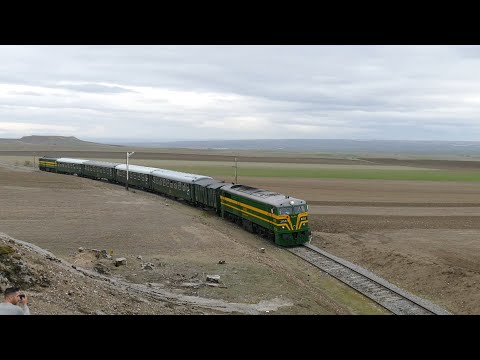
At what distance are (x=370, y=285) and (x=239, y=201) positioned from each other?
623 inches

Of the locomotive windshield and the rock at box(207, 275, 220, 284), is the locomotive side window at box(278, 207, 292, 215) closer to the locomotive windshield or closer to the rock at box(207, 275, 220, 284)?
the locomotive windshield

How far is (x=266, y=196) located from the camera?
116 ft

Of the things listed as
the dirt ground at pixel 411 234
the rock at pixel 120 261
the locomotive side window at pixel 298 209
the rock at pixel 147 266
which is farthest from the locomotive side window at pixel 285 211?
the rock at pixel 120 261

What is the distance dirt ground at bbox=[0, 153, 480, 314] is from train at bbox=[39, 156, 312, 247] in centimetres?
115

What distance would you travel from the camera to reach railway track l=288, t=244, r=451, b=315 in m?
21.0

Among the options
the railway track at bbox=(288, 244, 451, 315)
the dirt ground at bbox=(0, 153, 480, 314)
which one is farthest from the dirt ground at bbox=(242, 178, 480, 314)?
the railway track at bbox=(288, 244, 451, 315)

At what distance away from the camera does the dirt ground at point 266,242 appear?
22.9 m

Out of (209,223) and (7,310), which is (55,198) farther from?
(7,310)

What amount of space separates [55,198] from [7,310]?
153 feet

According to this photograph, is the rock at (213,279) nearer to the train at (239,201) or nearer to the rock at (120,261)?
the rock at (120,261)
